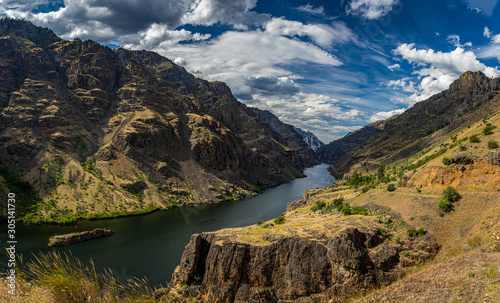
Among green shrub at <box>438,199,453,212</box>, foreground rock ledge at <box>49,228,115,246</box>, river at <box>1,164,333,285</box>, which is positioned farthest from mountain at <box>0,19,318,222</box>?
green shrub at <box>438,199,453,212</box>

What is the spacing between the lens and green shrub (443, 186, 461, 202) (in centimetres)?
3684

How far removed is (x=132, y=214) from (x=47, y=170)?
5016 centimetres

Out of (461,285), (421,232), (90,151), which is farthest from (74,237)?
(90,151)

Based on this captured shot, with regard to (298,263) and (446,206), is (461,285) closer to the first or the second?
(298,263)

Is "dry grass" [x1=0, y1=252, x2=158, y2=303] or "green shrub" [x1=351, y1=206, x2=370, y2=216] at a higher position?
"dry grass" [x1=0, y1=252, x2=158, y2=303]

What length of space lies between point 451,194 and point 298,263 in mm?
23979

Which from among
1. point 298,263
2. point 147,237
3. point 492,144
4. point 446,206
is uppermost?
point 492,144

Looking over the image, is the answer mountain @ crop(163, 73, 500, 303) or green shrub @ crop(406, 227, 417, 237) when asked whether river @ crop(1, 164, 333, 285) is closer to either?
mountain @ crop(163, 73, 500, 303)

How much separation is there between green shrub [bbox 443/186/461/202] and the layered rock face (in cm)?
718

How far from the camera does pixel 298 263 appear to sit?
35.3m

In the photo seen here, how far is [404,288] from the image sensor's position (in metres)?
22.2

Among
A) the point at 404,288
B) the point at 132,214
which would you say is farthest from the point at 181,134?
the point at 404,288

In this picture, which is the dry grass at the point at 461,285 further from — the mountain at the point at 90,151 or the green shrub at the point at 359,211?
the mountain at the point at 90,151

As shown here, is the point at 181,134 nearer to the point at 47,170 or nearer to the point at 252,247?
the point at 47,170
